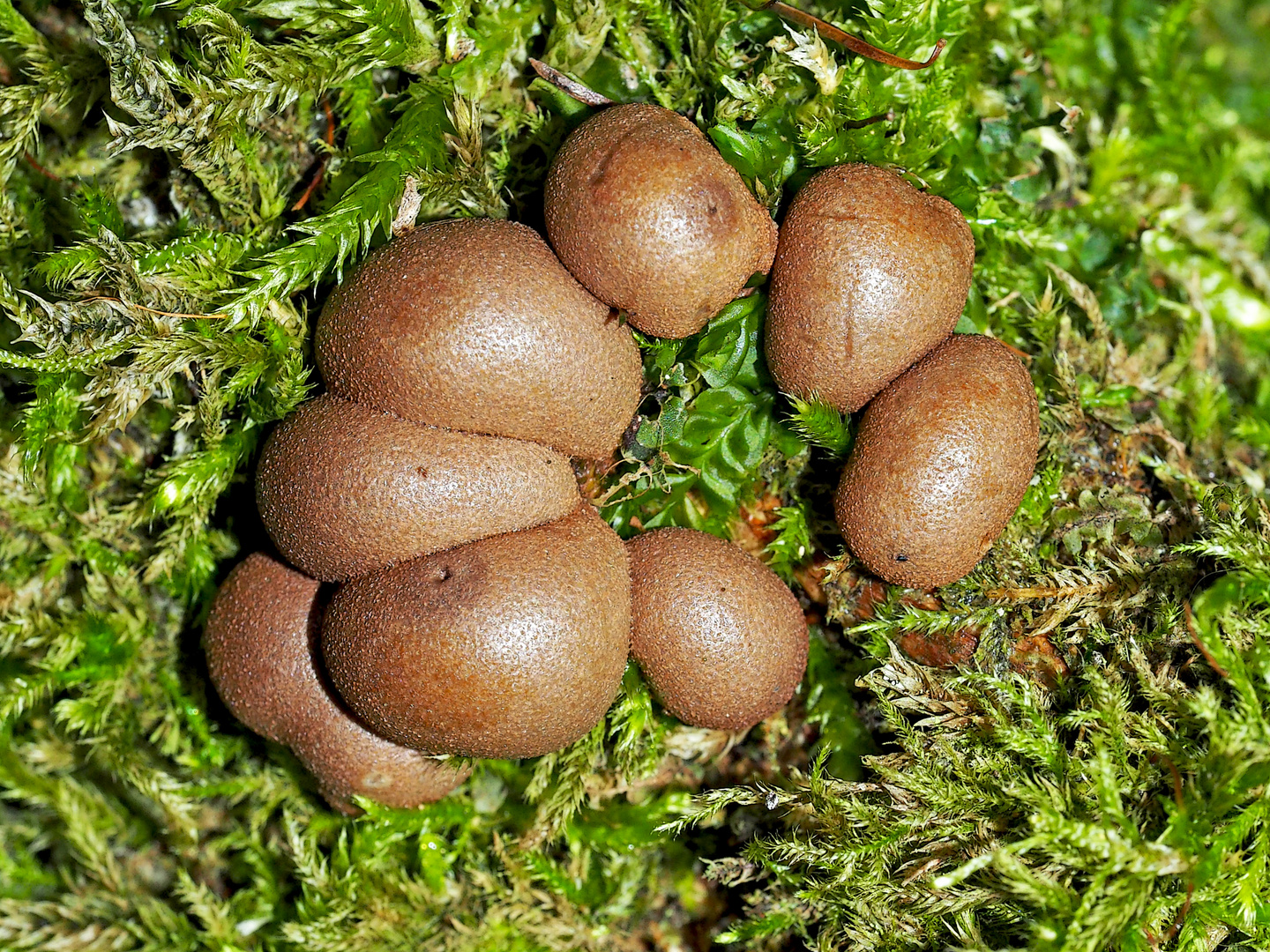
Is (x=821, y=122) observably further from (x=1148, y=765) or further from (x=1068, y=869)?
(x=1068, y=869)

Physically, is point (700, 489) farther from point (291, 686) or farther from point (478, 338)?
point (291, 686)

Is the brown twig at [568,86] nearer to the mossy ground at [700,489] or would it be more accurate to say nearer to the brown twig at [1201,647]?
the mossy ground at [700,489]

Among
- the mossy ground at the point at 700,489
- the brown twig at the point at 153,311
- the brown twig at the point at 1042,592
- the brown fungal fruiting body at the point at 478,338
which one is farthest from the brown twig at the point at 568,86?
the brown twig at the point at 1042,592

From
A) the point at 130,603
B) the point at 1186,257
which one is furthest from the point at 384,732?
the point at 1186,257

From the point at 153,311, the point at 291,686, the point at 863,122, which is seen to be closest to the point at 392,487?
the point at 291,686

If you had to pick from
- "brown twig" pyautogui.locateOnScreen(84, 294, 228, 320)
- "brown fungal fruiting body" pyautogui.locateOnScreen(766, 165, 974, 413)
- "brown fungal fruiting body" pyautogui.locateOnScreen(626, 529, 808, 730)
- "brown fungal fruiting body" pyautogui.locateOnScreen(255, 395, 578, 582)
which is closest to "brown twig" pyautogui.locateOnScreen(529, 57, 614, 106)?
"brown fungal fruiting body" pyautogui.locateOnScreen(766, 165, 974, 413)

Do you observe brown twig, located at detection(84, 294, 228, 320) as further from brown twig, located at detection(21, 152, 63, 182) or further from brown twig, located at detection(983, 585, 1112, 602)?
brown twig, located at detection(983, 585, 1112, 602)
